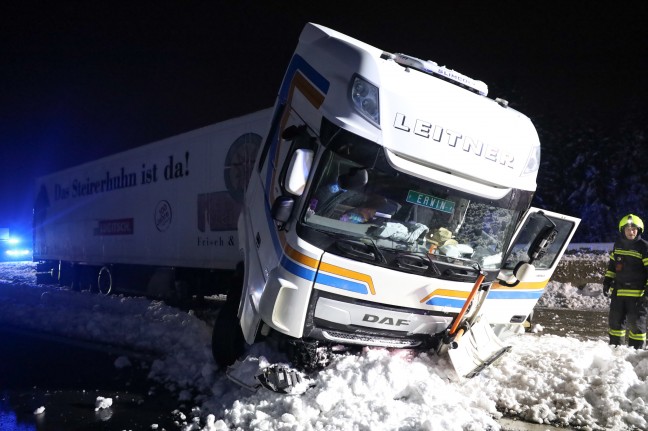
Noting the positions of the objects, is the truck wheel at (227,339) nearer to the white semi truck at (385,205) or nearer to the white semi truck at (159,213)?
the white semi truck at (385,205)

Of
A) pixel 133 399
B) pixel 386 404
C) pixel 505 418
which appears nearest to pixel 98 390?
pixel 133 399

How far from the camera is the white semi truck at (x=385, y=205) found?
4508mm

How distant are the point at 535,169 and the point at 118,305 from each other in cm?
932

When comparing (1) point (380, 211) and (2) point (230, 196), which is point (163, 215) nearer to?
(2) point (230, 196)

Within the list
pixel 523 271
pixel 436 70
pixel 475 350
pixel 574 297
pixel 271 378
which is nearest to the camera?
pixel 271 378

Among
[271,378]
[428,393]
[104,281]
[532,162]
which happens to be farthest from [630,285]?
[104,281]

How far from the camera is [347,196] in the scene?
4.60m

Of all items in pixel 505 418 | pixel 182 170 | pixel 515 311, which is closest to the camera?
pixel 505 418

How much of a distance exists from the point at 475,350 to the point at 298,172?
281 centimetres

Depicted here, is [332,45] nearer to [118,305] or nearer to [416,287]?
[416,287]

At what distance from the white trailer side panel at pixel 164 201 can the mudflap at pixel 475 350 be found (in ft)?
14.0

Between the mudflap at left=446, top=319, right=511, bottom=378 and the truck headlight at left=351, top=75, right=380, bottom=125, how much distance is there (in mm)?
2498

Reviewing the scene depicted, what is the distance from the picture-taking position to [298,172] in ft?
14.5

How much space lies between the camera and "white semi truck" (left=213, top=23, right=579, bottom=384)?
4.51m
